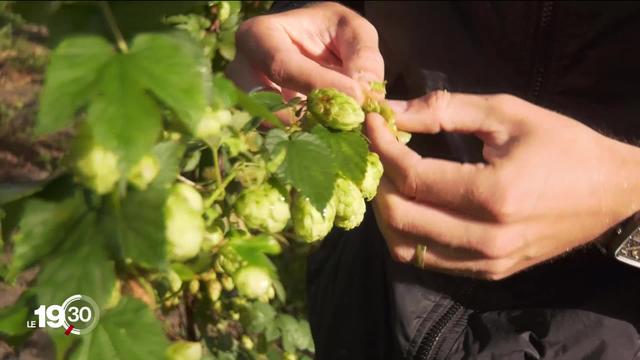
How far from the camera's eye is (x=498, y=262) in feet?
3.43

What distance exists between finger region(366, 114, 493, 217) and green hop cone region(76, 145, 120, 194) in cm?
49

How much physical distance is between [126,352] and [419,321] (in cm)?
76

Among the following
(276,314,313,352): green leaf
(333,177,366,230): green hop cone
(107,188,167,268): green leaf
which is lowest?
(276,314,313,352): green leaf

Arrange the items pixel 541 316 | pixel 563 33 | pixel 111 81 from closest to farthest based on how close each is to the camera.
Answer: pixel 111 81 < pixel 541 316 < pixel 563 33

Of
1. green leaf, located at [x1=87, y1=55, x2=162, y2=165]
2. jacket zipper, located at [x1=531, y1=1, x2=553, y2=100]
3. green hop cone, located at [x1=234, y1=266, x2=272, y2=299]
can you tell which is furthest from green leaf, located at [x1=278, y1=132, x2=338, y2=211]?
jacket zipper, located at [x1=531, y1=1, x2=553, y2=100]

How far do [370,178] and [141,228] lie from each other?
0.35 m

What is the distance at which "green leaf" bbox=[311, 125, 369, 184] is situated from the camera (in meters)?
0.74

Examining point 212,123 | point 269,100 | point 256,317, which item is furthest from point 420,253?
point 256,317

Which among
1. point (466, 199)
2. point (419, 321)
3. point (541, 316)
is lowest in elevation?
point (419, 321)

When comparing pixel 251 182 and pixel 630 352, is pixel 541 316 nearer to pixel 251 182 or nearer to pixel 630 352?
pixel 630 352

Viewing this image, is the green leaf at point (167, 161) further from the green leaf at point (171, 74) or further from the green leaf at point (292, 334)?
the green leaf at point (292, 334)

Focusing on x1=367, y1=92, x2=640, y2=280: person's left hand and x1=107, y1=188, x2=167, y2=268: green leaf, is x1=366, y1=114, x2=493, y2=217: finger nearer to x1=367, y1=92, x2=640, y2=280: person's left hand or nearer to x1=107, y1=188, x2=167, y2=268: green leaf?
x1=367, y1=92, x2=640, y2=280: person's left hand

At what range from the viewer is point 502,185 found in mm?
959

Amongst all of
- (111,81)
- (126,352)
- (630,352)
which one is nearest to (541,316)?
(630,352)
